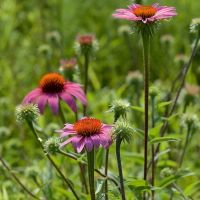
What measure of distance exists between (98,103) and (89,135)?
1444 millimetres

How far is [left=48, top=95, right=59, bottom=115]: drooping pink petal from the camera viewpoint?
137cm

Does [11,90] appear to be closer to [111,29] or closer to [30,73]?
[30,73]

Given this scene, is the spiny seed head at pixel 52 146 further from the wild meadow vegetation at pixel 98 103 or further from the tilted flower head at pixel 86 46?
the tilted flower head at pixel 86 46

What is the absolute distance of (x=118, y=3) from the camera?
3785 mm

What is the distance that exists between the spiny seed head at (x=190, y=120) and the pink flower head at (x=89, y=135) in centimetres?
56

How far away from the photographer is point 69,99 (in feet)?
4.63

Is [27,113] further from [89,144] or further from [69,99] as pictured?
[89,144]

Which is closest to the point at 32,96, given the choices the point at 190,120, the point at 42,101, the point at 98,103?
the point at 42,101

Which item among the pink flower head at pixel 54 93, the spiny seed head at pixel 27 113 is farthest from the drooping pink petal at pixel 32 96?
the spiny seed head at pixel 27 113

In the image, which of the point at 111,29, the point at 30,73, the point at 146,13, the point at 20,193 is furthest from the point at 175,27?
the point at 146,13

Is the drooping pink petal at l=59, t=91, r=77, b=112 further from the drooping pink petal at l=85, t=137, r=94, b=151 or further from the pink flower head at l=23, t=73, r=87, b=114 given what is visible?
the drooping pink petal at l=85, t=137, r=94, b=151

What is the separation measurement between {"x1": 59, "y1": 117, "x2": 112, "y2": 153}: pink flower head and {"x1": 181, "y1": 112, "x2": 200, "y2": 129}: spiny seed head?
56cm

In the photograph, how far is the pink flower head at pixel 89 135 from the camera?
1.08 metres

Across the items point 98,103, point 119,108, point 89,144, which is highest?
point 98,103
